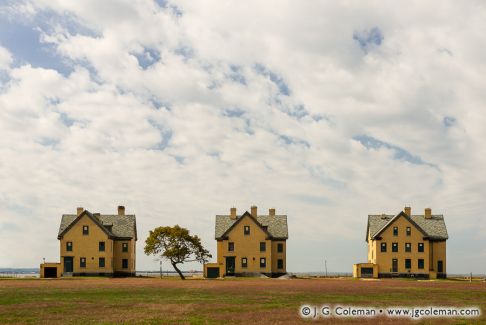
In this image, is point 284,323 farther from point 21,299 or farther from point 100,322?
point 21,299

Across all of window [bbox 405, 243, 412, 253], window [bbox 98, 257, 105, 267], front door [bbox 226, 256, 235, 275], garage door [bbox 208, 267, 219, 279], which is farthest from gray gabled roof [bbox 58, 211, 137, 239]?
window [bbox 405, 243, 412, 253]

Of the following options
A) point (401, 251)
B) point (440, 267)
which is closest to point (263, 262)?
point (401, 251)

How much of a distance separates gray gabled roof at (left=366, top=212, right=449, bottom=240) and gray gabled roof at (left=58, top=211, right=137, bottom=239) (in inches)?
1464

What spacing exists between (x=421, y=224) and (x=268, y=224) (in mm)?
23422

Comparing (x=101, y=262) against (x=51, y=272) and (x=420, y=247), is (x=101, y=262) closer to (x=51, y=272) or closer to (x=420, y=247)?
(x=51, y=272)

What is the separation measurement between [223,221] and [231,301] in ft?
202

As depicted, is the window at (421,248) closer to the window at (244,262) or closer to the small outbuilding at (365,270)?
the small outbuilding at (365,270)

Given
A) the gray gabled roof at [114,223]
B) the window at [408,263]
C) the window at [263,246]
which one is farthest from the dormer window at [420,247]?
the gray gabled roof at [114,223]

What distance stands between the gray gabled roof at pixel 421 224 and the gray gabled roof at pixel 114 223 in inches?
1464

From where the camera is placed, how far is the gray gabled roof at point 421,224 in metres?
97.3

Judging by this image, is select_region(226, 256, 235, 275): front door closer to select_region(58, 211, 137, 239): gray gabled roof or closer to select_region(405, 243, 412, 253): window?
select_region(58, 211, 137, 239): gray gabled roof

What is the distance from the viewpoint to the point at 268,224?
99.9 meters

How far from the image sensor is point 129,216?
103000 millimetres

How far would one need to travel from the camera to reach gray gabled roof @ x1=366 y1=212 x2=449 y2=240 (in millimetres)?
97312
